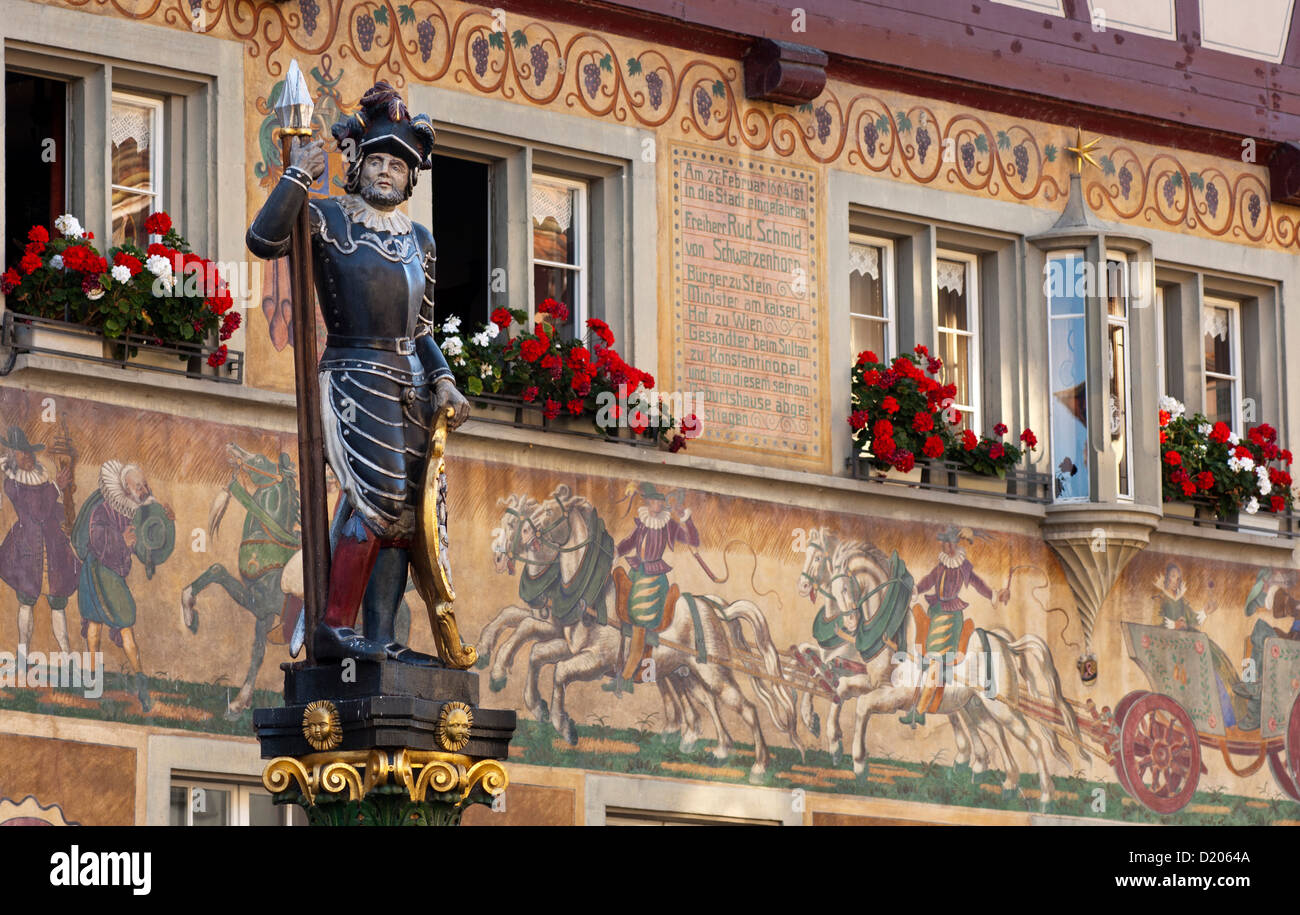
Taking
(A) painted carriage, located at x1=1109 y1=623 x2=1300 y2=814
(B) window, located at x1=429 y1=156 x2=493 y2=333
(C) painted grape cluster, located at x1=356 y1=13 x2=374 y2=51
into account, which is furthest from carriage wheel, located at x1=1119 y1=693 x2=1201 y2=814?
(C) painted grape cluster, located at x1=356 y1=13 x2=374 y2=51

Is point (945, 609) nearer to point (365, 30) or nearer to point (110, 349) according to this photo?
point (365, 30)

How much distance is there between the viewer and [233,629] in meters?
12.7

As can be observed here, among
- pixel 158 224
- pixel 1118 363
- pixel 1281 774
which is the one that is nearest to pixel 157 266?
pixel 158 224

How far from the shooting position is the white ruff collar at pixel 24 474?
12.1 metres

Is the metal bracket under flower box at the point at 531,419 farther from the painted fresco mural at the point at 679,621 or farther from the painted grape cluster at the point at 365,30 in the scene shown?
the painted grape cluster at the point at 365,30

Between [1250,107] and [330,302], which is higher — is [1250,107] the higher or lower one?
the higher one

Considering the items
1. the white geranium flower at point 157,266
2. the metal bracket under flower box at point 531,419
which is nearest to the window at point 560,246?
the metal bracket under flower box at point 531,419

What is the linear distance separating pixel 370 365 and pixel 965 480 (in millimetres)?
7965

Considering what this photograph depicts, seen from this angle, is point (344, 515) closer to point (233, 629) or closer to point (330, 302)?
point (330, 302)

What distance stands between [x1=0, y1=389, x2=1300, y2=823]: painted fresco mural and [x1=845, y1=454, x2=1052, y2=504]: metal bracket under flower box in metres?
0.23

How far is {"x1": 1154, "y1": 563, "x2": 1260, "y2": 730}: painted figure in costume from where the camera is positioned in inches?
640
